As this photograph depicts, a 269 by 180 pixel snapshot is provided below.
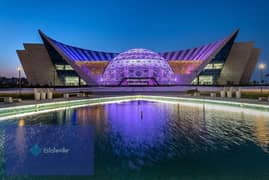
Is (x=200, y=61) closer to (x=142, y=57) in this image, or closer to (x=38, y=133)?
(x=142, y=57)

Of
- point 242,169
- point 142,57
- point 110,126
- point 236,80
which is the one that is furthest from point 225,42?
point 242,169

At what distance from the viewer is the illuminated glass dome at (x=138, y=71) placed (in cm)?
4350

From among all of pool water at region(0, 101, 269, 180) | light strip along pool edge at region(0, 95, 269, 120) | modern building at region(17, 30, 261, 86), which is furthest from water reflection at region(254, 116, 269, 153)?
modern building at region(17, 30, 261, 86)

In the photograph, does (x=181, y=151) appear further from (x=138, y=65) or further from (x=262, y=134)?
(x=138, y=65)

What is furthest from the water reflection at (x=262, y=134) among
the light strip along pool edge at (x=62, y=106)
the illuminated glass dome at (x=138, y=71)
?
the illuminated glass dome at (x=138, y=71)

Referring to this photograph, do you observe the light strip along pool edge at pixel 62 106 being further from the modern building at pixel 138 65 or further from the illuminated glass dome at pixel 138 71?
the modern building at pixel 138 65

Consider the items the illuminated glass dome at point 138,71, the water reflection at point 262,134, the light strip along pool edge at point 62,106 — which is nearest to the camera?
the water reflection at point 262,134

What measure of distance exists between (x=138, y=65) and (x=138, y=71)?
3.76 feet

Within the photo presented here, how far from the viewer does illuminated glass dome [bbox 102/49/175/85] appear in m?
43.5

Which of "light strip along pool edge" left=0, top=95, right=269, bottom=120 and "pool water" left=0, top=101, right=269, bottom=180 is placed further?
"light strip along pool edge" left=0, top=95, right=269, bottom=120

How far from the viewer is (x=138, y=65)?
1714 inches

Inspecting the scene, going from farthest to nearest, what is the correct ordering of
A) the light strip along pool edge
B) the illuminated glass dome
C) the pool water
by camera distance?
the illuminated glass dome < the light strip along pool edge < the pool water

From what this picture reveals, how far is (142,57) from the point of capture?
4500cm

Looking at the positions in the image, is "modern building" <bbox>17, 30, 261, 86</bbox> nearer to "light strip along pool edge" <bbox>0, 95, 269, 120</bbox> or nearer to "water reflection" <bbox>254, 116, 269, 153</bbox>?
"light strip along pool edge" <bbox>0, 95, 269, 120</bbox>
